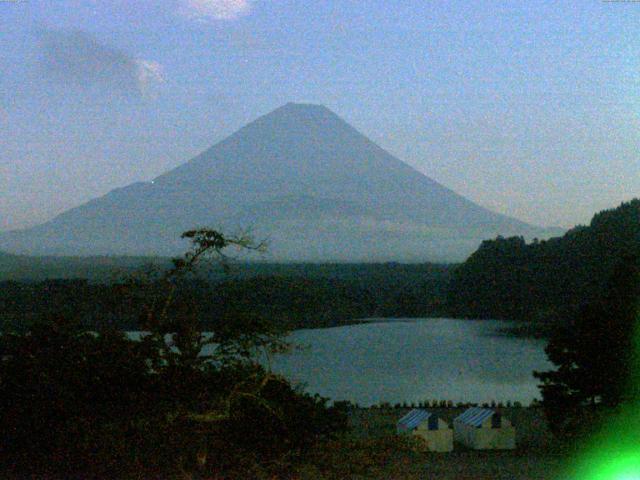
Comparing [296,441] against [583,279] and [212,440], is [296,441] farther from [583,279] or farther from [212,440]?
[583,279]

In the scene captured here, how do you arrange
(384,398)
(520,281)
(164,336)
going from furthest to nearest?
1. (520,281)
2. (384,398)
3. (164,336)

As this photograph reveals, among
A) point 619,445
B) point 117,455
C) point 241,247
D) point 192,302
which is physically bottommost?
point 619,445

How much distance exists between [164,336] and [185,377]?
0.33 metres

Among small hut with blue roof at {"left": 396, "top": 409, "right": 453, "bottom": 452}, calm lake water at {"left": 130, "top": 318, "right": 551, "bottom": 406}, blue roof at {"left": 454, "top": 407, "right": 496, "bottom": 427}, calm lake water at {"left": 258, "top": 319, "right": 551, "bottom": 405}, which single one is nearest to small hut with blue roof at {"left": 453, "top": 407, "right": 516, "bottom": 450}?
blue roof at {"left": 454, "top": 407, "right": 496, "bottom": 427}

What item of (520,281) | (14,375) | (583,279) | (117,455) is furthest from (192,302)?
(520,281)

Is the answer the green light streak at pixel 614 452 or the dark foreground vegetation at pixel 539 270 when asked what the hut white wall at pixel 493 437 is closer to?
the green light streak at pixel 614 452

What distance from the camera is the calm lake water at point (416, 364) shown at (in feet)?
85.2

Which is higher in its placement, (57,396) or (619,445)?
(57,396)

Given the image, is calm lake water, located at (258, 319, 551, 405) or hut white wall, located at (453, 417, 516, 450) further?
calm lake water, located at (258, 319, 551, 405)

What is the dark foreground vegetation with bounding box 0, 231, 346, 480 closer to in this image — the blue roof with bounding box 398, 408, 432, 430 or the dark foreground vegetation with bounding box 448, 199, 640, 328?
the blue roof with bounding box 398, 408, 432, 430

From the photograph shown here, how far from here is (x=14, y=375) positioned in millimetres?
7047

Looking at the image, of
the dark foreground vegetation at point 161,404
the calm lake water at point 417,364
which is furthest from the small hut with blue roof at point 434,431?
the dark foreground vegetation at point 161,404

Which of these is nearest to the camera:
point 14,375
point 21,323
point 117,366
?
point 117,366

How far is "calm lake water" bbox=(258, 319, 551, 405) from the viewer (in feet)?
85.2
